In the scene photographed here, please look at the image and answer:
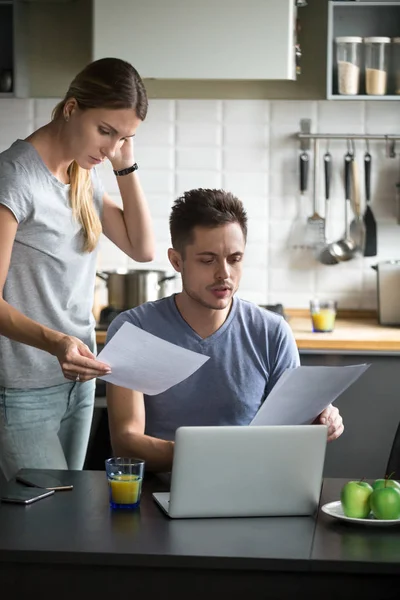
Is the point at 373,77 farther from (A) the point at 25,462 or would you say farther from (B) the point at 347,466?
(A) the point at 25,462

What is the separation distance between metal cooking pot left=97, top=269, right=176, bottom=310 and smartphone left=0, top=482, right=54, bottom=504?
6.08ft

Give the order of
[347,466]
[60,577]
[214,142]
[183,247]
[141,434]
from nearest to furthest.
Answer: [60,577], [141,434], [183,247], [347,466], [214,142]

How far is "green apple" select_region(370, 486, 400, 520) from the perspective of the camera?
1.65 metres

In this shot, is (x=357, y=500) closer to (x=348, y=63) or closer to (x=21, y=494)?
(x=21, y=494)

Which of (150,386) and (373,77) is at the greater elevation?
(373,77)

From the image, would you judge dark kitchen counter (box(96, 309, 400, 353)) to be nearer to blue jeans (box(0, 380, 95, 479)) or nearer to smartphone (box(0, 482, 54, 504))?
blue jeans (box(0, 380, 95, 479))

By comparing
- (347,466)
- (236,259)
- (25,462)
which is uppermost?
(236,259)

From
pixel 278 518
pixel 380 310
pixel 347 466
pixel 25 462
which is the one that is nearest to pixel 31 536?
pixel 278 518

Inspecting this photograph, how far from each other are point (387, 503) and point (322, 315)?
6.44 ft

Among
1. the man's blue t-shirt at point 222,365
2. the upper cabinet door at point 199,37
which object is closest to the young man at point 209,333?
the man's blue t-shirt at point 222,365

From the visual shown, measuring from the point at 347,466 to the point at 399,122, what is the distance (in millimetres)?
1432

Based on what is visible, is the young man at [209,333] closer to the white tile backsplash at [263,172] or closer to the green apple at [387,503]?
the green apple at [387,503]

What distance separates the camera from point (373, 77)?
3730 mm

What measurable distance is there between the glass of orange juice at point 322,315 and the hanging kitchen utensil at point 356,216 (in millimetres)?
482
